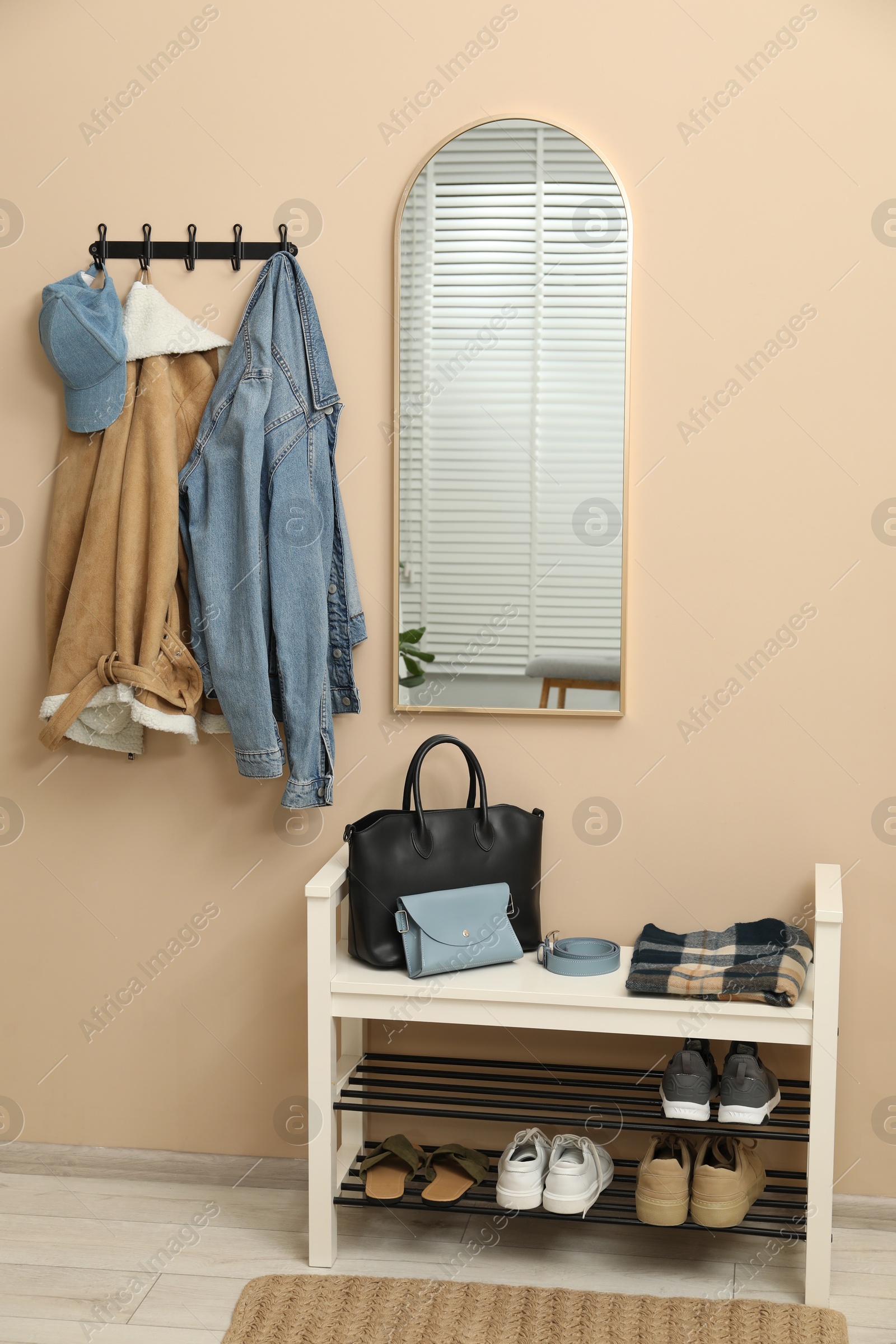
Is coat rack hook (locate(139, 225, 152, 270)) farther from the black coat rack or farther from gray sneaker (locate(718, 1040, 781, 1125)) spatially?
gray sneaker (locate(718, 1040, 781, 1125))

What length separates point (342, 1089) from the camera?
189 cm

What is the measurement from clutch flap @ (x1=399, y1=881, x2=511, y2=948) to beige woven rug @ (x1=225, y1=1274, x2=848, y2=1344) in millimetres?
560

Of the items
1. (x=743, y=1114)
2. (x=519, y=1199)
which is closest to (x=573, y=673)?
(x=743, y=1114)

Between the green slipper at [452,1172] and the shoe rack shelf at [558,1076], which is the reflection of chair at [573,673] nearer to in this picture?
the shoe rack shelf at [558,1076]

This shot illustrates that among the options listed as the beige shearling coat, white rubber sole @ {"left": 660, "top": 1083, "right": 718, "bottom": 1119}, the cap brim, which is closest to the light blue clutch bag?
white rubber sole @ {"left": 660, "top": 1083, "right": 718, "bottom": 1119}

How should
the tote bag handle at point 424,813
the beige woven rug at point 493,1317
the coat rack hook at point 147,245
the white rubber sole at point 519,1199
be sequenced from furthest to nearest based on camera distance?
the coat rack hook at point 147,245
the tote bag handle at point 424,813
the white rubber sole at point 519,1199
the beige woven rug at point 493,1317

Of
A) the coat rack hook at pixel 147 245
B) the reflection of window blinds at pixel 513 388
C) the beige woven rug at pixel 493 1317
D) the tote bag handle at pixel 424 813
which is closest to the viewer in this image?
the beige woven rug at pixel 493 1317

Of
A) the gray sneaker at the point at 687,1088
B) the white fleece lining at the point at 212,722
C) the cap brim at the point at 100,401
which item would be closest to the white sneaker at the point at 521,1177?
the gray sneaker at the point at 687,1088

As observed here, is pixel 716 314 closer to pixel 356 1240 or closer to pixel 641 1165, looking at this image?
pixel 641 1165

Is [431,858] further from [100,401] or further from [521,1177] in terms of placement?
[100,401]

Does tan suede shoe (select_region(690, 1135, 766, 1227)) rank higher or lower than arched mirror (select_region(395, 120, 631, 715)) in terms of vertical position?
lower

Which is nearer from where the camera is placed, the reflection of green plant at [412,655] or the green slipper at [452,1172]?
the green slipper at [452,1172]

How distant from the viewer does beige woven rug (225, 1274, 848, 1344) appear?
64.0 inches

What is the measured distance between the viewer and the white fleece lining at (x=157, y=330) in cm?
199
